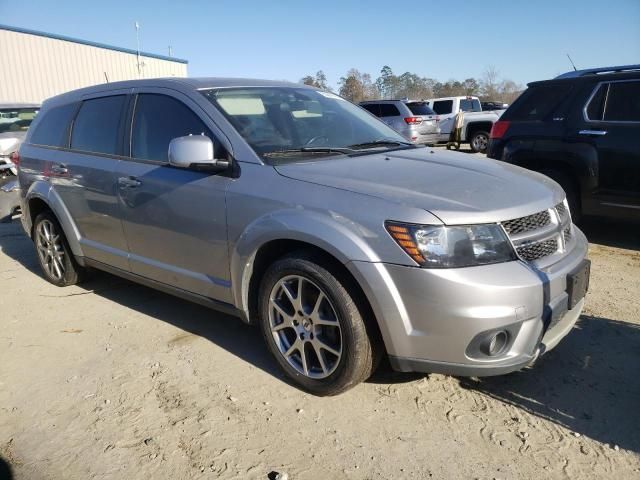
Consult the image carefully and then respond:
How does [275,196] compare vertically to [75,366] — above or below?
above

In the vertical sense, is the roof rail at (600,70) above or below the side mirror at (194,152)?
above

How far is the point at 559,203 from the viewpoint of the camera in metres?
3.08

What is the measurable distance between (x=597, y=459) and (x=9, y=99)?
27301mm

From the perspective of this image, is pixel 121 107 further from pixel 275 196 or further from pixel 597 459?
pixel 597 459

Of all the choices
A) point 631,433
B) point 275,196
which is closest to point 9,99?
point 275,196

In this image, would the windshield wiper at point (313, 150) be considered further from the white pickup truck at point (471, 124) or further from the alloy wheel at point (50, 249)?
the white pickup truck at point (471, 124)

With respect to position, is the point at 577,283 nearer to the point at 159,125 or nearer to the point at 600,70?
the point at 159,125

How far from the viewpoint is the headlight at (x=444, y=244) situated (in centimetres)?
245

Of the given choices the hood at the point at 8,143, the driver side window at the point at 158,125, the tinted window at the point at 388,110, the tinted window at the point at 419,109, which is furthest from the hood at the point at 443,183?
the tinted window at the point at 419,109

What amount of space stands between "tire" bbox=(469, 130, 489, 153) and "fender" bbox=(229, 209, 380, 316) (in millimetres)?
15443

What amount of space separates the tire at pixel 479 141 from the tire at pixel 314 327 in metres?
15.5

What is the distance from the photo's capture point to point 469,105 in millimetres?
18844

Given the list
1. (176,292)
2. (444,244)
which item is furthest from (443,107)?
(444,244)

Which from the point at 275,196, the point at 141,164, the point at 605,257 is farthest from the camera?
the point at 605,257
